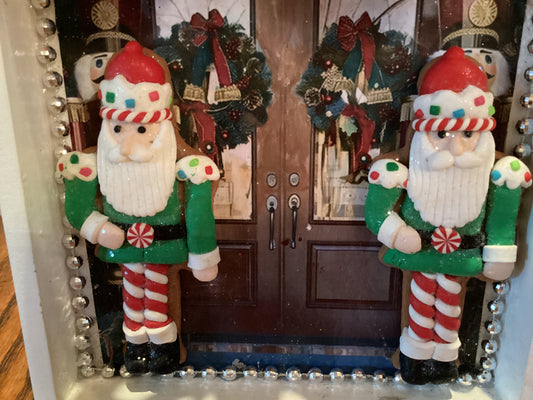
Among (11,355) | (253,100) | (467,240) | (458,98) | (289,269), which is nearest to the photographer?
(458,98)

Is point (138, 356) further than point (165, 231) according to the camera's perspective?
Yes

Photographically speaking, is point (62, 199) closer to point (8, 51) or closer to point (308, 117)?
point (8, 51)

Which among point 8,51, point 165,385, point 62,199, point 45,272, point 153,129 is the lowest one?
point 165,385

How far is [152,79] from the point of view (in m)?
1.31

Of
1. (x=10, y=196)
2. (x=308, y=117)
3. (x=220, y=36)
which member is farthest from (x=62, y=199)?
(x=308, y=117)

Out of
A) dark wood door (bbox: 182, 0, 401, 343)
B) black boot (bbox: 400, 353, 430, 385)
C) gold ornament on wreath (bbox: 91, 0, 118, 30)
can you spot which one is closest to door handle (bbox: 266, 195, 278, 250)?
dark wood door (bbox: 182, 0, 401, 343)

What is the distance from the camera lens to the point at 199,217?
4.56 feet

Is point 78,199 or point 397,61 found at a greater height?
point 397,61

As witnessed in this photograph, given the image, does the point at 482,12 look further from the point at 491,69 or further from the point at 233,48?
the point at 233,48

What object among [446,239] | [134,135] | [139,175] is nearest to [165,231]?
[139,175]

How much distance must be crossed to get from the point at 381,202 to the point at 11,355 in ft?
5.28

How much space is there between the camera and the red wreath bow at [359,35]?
54.4 inches

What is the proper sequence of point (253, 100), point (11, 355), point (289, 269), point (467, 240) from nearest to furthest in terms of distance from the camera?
point (467, 240) → point (253, 100) → point (289, 269) → point (11, 355)

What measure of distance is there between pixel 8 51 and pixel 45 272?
26.4 inches
